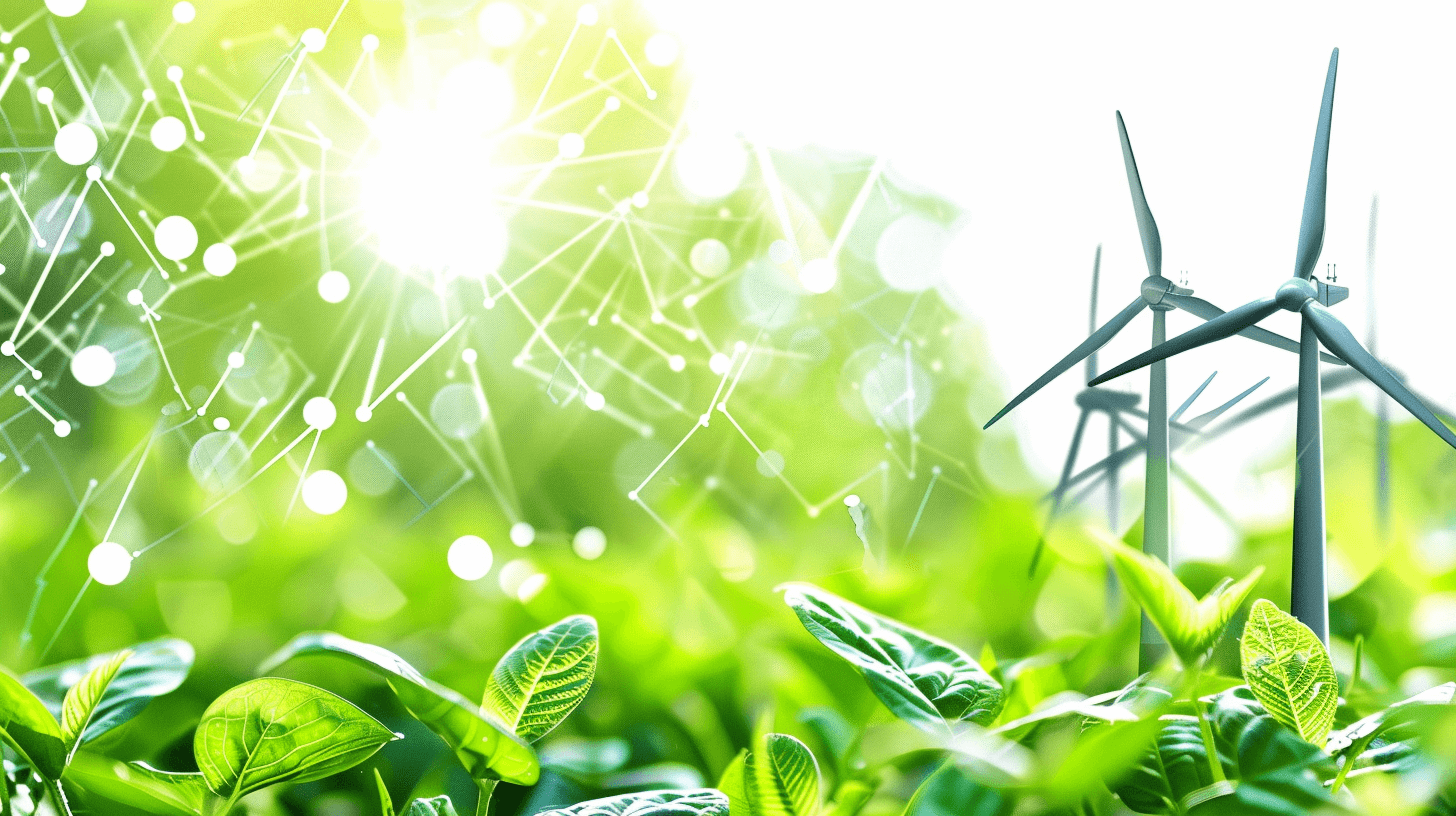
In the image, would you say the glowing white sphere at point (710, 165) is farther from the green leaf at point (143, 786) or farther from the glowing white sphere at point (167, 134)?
the green leaf at point (143, 786)

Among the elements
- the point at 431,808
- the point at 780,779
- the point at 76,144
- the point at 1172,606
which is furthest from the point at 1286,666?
the point at 76,144

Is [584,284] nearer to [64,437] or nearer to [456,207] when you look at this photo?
[456,207]

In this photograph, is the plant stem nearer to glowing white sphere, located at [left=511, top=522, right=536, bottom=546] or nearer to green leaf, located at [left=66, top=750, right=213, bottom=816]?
green leaf, located at [left=66, top=750, right=213, bottom=816]

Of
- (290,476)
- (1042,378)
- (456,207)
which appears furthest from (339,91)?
(1042,378)

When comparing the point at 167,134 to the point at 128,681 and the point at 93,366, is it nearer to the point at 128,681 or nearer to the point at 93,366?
the point at 93,366

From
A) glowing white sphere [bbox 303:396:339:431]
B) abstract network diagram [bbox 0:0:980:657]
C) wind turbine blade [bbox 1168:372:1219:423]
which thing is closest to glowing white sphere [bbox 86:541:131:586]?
abstract network diagram [bbox 0:0:980:657]

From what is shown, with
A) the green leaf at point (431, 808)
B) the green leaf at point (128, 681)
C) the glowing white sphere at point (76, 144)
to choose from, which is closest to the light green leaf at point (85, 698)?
the green leaf at point (128, 681)

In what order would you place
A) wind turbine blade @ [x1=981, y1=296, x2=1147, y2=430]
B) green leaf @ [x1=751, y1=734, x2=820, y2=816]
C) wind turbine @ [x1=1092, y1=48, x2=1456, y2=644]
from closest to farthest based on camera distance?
green leaf @ [x1=751, y1=734, x2=820, y2=816] → wind turbine @ [x1=1092, y1=48, x2=1456, y2=644] → wind turbine blade @ [x1=981, y1=296, x2=1147, y2=430]
